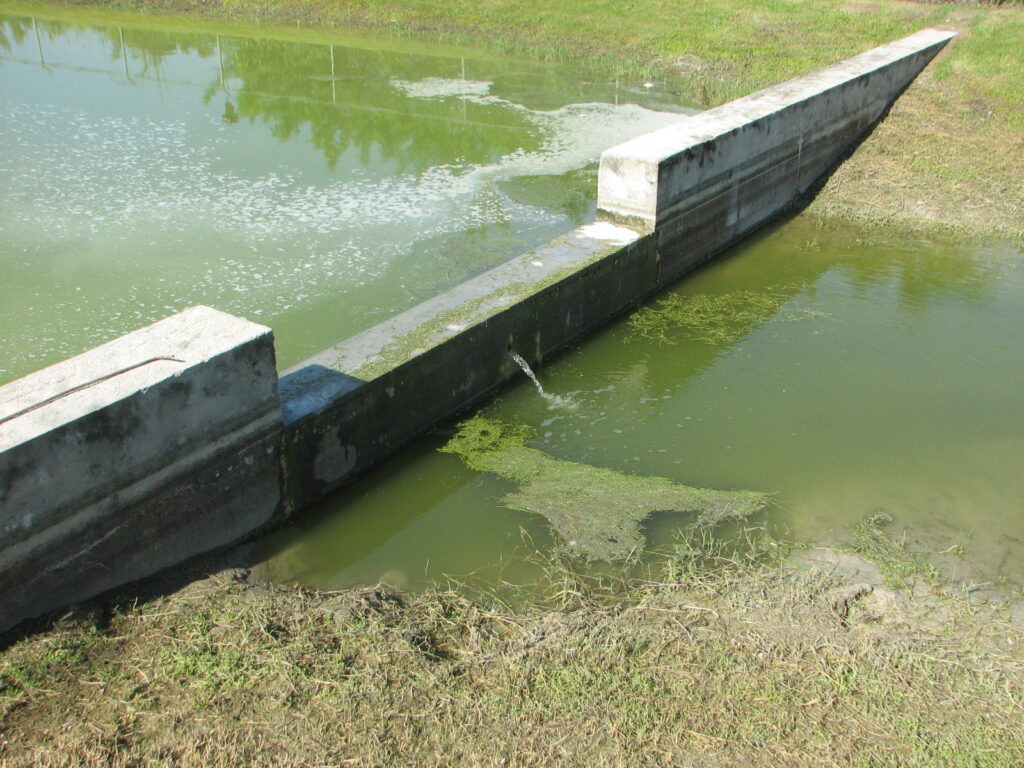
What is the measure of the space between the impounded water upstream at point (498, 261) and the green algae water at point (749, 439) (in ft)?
0.06

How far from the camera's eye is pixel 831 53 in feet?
45.6

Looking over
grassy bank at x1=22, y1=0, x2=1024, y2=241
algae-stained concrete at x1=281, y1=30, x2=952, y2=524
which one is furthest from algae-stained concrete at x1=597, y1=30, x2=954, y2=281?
grassy bank at x1=22, y1=0, x2=1024, y2=241

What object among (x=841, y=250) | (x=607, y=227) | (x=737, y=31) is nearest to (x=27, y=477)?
(x=607, y=227)

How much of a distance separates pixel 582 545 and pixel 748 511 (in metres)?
0.98

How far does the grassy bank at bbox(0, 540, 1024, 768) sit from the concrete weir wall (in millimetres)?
359

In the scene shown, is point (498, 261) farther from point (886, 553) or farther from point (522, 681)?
point (522, 681)

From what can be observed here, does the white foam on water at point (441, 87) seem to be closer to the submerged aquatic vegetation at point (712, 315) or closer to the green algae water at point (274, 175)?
the green algae water at point (274, 175)

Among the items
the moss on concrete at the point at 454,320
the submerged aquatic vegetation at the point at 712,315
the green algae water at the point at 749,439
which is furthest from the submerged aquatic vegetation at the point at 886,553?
the moss on concrete at the point at 454,320

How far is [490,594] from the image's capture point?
4.36 meters

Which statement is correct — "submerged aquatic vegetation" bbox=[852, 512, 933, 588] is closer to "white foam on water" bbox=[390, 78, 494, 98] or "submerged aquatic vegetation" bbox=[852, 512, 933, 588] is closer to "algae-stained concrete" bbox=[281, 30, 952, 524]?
"algae-stained concrete" bbox=[281, 30, 952, 524]

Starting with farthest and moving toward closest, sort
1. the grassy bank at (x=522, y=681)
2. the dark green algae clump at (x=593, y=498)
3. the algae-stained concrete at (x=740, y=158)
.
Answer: the algae-stained concrete at (x=740, y=158), the dark green algae clump at (x=593, y=498), the grassy bank at (x=522, y=681)

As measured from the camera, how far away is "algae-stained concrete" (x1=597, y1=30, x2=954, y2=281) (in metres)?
→ 7.63

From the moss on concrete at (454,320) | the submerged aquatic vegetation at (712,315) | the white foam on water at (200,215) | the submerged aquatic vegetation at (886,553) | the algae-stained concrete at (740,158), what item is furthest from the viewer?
the algae-stained concrete at (740,158)

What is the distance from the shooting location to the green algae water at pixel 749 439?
4805 millimetres
